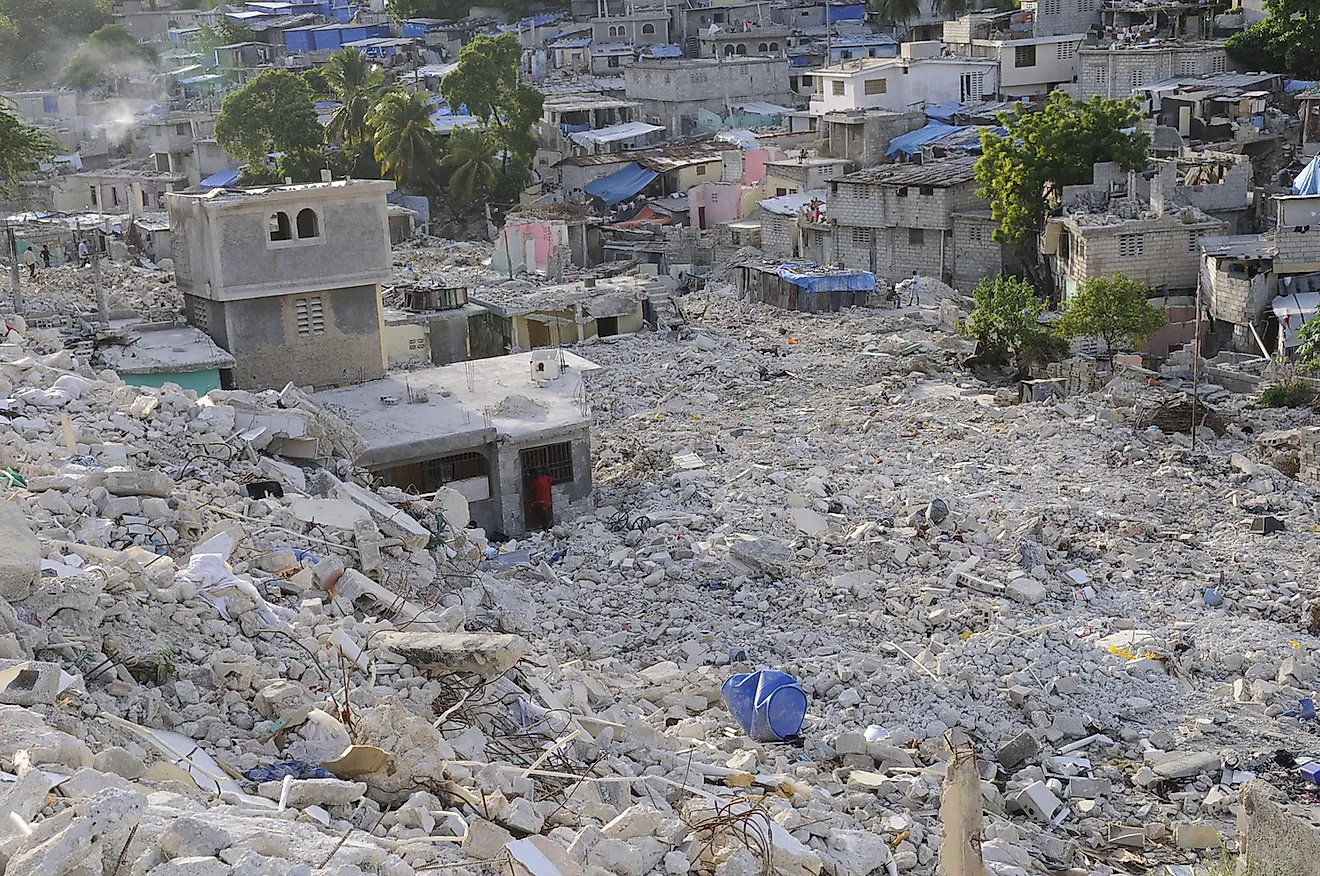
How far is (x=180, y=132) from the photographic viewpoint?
44.0 m

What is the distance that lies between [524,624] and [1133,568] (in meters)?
5.77

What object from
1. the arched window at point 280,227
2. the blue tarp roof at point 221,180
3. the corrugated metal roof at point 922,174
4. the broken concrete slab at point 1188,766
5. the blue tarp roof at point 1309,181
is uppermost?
the arched window at point 280,227

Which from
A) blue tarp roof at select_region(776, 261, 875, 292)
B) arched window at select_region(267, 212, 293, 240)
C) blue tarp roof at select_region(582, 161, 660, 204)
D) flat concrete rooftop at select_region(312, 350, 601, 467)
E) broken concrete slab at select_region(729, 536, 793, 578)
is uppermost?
arched window at select_region(267, 212, 293, 240)

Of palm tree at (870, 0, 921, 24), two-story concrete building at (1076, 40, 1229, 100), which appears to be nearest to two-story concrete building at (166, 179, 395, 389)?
two-story concrete building at (1076, 40, 1229, 100)

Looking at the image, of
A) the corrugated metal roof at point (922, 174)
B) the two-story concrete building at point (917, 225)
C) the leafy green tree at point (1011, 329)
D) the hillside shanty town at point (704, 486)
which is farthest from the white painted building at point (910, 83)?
the leafy green tree at point (1011, 329)

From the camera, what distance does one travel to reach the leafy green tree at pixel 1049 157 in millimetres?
27812

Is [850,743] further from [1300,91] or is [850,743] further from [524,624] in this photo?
[1300,91]

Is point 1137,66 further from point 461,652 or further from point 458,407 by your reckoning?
point 461,652

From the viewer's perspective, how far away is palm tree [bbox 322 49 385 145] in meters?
41.3

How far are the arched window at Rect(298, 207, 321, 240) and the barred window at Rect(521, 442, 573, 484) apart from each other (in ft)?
13.9

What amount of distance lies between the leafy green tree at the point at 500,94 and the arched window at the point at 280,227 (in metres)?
21.1

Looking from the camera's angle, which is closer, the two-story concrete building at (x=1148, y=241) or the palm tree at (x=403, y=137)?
the two-story concrete building at (x=1148, y=241)

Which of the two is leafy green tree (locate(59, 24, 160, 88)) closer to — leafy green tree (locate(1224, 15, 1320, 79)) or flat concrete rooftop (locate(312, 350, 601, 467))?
leafy green tree (locate(1224, 15, 1320, 79))

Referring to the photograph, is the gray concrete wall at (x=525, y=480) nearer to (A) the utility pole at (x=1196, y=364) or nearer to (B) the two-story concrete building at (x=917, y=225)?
(A) the utility pole at (x=1196, y=364)
